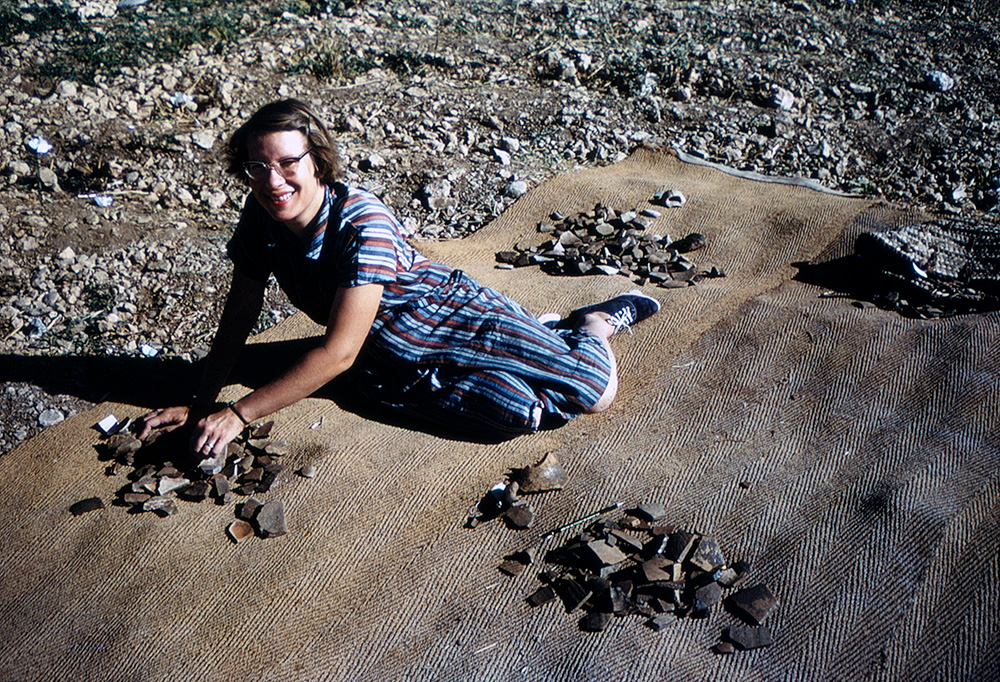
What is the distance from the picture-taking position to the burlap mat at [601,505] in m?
2.10

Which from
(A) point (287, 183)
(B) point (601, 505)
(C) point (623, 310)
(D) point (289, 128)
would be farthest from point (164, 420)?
(C) point (623, 310)

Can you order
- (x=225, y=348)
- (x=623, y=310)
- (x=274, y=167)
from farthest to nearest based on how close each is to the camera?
(x=623, y=310), (x=225, y=348), (x=274, y=167)

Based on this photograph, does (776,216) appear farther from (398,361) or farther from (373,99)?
(373,99)

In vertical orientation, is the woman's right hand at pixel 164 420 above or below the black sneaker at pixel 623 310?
below

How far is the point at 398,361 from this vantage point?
9.20 feet

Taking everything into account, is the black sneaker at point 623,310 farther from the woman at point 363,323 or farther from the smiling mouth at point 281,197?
the smiling mouth at point 281,197

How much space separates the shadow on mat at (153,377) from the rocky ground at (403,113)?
0.8 inches

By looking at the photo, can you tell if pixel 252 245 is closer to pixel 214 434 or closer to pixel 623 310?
pixel 214 434

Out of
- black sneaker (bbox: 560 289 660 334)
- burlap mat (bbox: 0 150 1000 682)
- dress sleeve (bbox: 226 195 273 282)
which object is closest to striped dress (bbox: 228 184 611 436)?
dress sleeve (bbox: 226 195 273 282)

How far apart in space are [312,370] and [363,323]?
22cm

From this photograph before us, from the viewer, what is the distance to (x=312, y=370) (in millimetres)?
2541

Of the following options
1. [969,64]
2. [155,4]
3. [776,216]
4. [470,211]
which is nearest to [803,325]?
[776,216]

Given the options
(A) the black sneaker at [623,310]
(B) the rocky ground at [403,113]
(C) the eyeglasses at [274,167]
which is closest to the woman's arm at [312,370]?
(C) the eyeglasses at [274,167]

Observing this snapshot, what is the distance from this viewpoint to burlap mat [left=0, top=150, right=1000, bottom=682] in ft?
6.88
